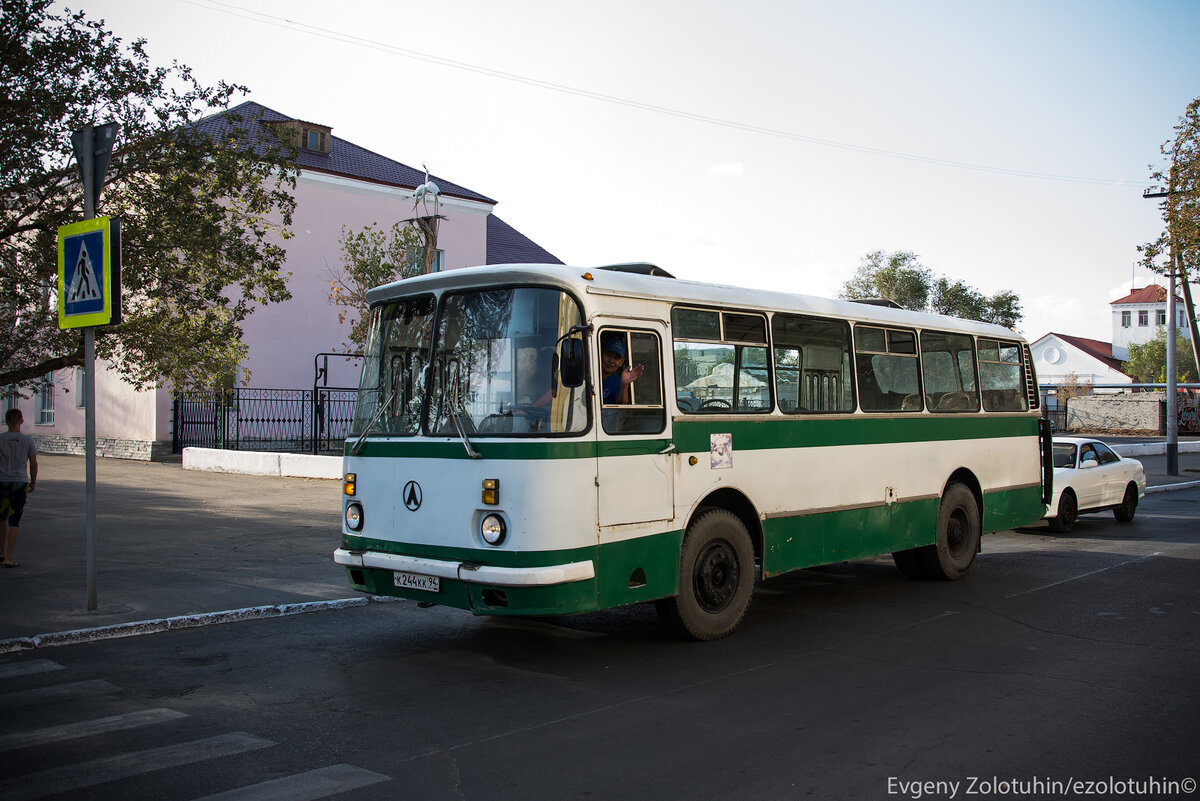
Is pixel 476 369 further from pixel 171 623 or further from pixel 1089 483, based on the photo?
pixel 1089 483

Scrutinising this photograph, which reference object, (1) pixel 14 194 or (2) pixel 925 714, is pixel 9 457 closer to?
(1) pixel 14 194

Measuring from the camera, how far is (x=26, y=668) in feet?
24.1

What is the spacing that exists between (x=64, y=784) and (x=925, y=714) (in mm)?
4832

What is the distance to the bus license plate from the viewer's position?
7242 millimetres

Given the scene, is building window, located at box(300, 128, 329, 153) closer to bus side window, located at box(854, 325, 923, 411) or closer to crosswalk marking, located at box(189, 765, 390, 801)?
bus side window, located at box(854, 325, 923, 411)

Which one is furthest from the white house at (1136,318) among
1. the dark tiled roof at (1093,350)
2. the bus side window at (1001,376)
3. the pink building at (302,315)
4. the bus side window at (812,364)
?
the bus side window at (812,364)

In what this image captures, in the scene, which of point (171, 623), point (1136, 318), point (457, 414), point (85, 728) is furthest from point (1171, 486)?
point (1136, 318)

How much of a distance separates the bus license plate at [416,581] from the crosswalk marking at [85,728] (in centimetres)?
179

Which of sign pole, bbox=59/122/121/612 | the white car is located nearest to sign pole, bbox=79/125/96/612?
sign pole, bbox=59/122/121/612

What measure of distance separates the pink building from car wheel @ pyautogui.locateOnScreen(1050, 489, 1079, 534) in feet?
72.3

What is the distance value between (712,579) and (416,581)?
8.05 feet

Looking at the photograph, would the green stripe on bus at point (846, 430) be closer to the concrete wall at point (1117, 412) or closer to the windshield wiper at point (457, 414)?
the windshield wiper at point (457, 414)

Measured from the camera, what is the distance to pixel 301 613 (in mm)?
9438

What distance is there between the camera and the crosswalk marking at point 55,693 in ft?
21.1
